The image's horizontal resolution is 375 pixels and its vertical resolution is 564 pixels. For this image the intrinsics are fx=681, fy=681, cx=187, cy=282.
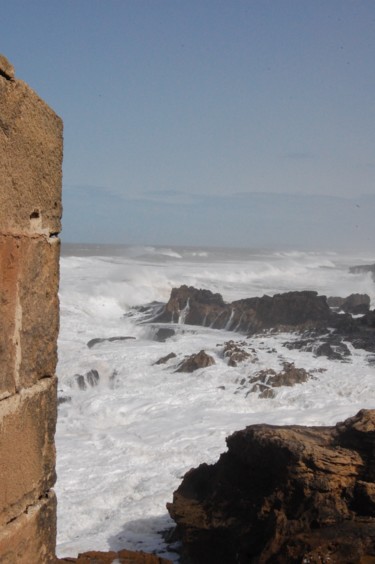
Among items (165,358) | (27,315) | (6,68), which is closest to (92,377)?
(165,358)

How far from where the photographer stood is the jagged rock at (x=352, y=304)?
21688 mm

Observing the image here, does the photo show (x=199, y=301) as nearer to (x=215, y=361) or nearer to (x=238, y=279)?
(x=215, y=361)

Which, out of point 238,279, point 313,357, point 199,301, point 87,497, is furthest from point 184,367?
point 238,279

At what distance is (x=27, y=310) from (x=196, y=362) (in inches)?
489

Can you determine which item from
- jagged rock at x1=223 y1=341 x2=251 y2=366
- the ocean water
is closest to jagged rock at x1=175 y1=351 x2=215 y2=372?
the ocean water

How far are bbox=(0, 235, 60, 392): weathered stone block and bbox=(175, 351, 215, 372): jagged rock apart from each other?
477 inches

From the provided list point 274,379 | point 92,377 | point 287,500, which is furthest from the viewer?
point 92,377

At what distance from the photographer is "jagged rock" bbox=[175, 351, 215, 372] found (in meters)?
14.1

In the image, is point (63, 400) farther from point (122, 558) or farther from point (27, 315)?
point (27, 315)

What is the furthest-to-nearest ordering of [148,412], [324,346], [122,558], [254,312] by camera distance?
[254,312]
[324,346]
[148,412]
[122,558]

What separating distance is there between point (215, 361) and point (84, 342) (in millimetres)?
4364

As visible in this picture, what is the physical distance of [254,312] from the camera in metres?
19.8

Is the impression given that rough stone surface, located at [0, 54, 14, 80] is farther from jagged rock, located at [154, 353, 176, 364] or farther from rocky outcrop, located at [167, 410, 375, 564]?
jagged rock, located at [154, 353, 176, 364]

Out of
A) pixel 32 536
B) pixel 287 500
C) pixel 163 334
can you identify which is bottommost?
pixel 163 334
